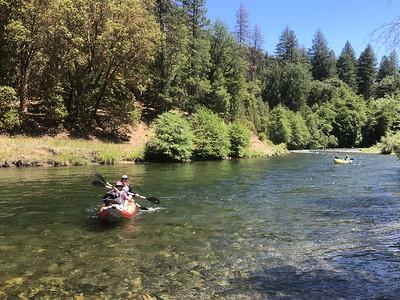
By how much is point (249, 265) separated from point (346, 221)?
6215 mm

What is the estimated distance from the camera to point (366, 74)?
441 feet

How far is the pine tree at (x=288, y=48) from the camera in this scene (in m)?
124

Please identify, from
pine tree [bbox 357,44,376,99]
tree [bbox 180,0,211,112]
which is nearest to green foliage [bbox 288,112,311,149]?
tree [bbox 180,0,211,112]

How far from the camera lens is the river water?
9.37 m

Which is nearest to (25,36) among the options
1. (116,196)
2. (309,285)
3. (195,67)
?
(195,67)

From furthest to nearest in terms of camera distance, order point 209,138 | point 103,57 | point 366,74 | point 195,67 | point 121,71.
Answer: point 366,74 → point 195,67 → point 121,71 → point 103,57 → point 209,138

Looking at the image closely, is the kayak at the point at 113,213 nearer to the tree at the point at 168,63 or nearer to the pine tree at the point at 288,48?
the tree at the point at 168,63

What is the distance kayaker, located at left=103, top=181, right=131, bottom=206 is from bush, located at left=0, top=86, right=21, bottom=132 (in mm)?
27192

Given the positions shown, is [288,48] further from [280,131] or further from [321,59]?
[280,131]

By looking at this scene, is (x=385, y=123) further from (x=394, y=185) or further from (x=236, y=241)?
(x=236, y=241)

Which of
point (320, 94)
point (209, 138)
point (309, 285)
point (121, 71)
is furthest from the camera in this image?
point (320, 94)

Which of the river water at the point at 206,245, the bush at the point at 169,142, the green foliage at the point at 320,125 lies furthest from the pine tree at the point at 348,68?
the river water at the point at 206,245

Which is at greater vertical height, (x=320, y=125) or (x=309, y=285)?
(x=320, y=125)

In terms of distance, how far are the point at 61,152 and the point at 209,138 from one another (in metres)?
14.9
